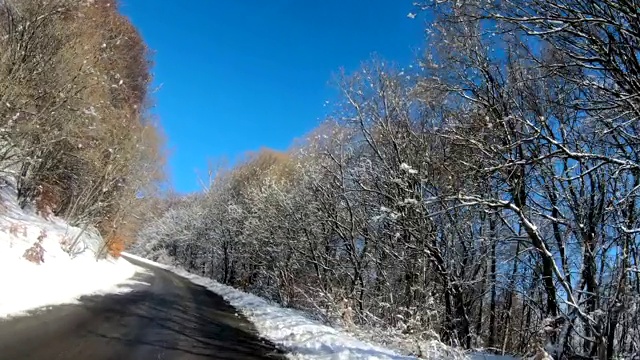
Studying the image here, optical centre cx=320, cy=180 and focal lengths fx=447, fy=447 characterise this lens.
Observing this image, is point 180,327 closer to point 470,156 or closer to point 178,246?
point 470,156

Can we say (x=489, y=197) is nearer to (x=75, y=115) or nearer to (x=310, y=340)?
(x=310, y=340)

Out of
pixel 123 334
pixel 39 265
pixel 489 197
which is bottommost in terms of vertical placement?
pixel 123 334

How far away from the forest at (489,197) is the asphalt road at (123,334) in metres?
3.64

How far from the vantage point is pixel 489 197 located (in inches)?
398

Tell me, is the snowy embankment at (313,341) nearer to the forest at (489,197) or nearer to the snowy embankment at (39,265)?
the forest at (489,197)

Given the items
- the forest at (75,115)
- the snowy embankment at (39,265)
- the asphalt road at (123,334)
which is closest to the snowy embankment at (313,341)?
the asphalt road at (123,334)

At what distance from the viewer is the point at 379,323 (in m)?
13.0

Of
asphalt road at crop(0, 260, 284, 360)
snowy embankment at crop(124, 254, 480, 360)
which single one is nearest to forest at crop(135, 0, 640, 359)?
snowy embankment at crop(124, 254, 480, 360)

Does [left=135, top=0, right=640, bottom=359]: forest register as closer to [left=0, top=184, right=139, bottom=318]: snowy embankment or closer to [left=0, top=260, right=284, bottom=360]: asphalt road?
[left=0, top=260, right=284, bottom=360]: asphalt road

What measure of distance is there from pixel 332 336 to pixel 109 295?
26.5ft

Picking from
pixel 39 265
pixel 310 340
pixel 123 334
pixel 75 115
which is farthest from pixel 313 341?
pixel 75 115

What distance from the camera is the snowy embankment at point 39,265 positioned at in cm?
988

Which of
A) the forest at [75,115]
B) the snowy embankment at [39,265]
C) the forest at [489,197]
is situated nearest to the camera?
the forest at [489,197]

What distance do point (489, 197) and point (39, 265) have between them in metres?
12.3
